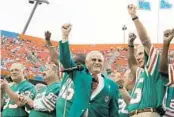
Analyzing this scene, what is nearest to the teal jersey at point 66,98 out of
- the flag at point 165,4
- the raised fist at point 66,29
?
the raised fist at point 66,29

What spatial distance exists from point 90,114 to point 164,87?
2.84ft

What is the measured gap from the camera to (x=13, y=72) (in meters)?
7.79

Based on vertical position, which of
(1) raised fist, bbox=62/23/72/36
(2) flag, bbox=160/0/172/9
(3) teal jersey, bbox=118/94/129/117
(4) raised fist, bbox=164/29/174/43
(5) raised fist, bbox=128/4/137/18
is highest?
(2) flag, bbox=160/0/172/9

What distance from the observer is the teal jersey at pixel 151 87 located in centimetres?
576

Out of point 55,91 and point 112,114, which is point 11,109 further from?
point 112,114

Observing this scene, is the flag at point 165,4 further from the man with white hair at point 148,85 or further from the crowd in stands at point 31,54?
the man with white hair at point 148,85

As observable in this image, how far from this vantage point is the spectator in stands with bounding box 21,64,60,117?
7.03 metres

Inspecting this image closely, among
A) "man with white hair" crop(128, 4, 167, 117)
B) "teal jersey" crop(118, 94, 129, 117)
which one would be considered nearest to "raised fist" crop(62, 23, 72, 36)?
"man with white hair" crop(128, 4, 167, 117)

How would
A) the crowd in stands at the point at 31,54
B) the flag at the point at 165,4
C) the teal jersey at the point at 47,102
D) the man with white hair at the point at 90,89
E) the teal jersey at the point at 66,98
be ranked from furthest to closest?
the crowd in stands at the point at 31,54 < the flag at the point at 165,4 < the teal jersey at the point at 47,102 < the teal jersey at the point at 66,98 < the man with white hair at the point at 90,89

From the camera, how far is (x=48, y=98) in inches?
276

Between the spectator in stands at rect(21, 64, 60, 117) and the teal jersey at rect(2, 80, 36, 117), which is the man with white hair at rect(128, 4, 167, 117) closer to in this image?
the spectator in stands at rect(21, 64, 60, 117)

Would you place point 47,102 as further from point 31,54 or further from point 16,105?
point 31,54

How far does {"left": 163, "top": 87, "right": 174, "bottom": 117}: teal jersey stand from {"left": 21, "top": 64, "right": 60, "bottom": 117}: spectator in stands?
1.82 metres

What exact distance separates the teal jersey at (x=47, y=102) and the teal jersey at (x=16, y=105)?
360mm
